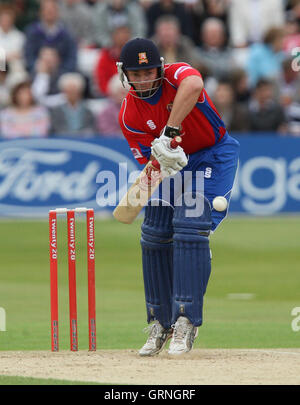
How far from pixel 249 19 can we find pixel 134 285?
9401mm

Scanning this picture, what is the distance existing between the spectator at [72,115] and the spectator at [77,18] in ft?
7.68

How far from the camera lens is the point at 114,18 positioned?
1903cm

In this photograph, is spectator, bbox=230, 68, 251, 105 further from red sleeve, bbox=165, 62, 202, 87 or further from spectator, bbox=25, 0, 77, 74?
red sleeve, bbox=165, 62, 202, 87

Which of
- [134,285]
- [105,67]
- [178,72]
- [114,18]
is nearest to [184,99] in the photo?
[178,72]

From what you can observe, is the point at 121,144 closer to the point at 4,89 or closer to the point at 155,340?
the point at 4,89

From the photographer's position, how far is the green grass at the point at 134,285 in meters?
8.41

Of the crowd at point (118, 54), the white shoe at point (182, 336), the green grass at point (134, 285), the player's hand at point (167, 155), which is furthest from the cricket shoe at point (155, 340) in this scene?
the crowd at point (118, 54)

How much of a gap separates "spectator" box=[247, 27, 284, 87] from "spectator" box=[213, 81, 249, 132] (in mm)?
1616

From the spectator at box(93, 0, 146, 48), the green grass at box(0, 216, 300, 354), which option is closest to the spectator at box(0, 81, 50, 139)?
the green grass at box(0, 216, 300, 354)

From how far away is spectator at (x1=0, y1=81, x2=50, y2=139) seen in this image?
1666 cm

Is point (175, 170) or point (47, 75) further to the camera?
point (47, 75)
